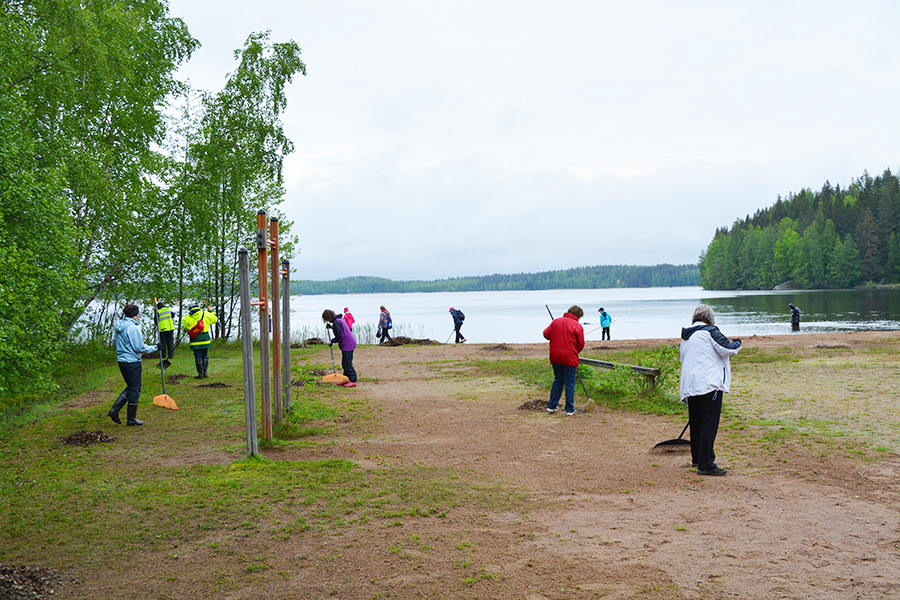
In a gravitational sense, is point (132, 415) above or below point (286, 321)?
below

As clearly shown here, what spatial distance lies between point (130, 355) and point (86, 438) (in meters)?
1.40

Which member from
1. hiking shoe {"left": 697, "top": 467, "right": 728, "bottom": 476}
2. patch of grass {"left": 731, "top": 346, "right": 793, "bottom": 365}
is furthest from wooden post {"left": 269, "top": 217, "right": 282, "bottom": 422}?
patch of grass {"left": 731, "top": 346, "right": 793, "bottom": 365}

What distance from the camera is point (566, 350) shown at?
9.92 meters

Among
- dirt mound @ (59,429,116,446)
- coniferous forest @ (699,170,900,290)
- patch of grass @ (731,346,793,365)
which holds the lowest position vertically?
patch of grass @ (731,346,793,365)

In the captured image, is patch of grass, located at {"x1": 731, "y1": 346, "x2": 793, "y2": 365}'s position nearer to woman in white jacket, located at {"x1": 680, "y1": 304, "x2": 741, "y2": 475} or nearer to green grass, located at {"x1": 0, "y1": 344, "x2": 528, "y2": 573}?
woman in white jacket, located at {"x1": 680, "y1": 304, "x2": 741, "y2": 475}

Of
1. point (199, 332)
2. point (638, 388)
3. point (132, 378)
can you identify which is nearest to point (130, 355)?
point (132, 378)

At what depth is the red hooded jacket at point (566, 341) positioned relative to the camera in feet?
32.5

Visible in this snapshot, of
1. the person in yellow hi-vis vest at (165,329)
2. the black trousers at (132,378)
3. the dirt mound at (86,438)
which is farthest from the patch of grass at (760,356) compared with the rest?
the person in yellow hi-vis vest at (165,329)

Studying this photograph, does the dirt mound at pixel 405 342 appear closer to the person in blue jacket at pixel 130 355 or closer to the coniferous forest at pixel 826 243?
the person in blue jacket at pixel 130 355

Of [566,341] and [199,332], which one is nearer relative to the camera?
[566,341]

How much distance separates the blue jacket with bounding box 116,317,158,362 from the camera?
9.04 metres

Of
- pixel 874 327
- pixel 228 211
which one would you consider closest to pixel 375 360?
pixel 228 211

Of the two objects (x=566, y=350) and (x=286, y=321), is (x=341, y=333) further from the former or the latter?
(x=566, y=350)

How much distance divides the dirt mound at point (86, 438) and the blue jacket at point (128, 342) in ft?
3.94
